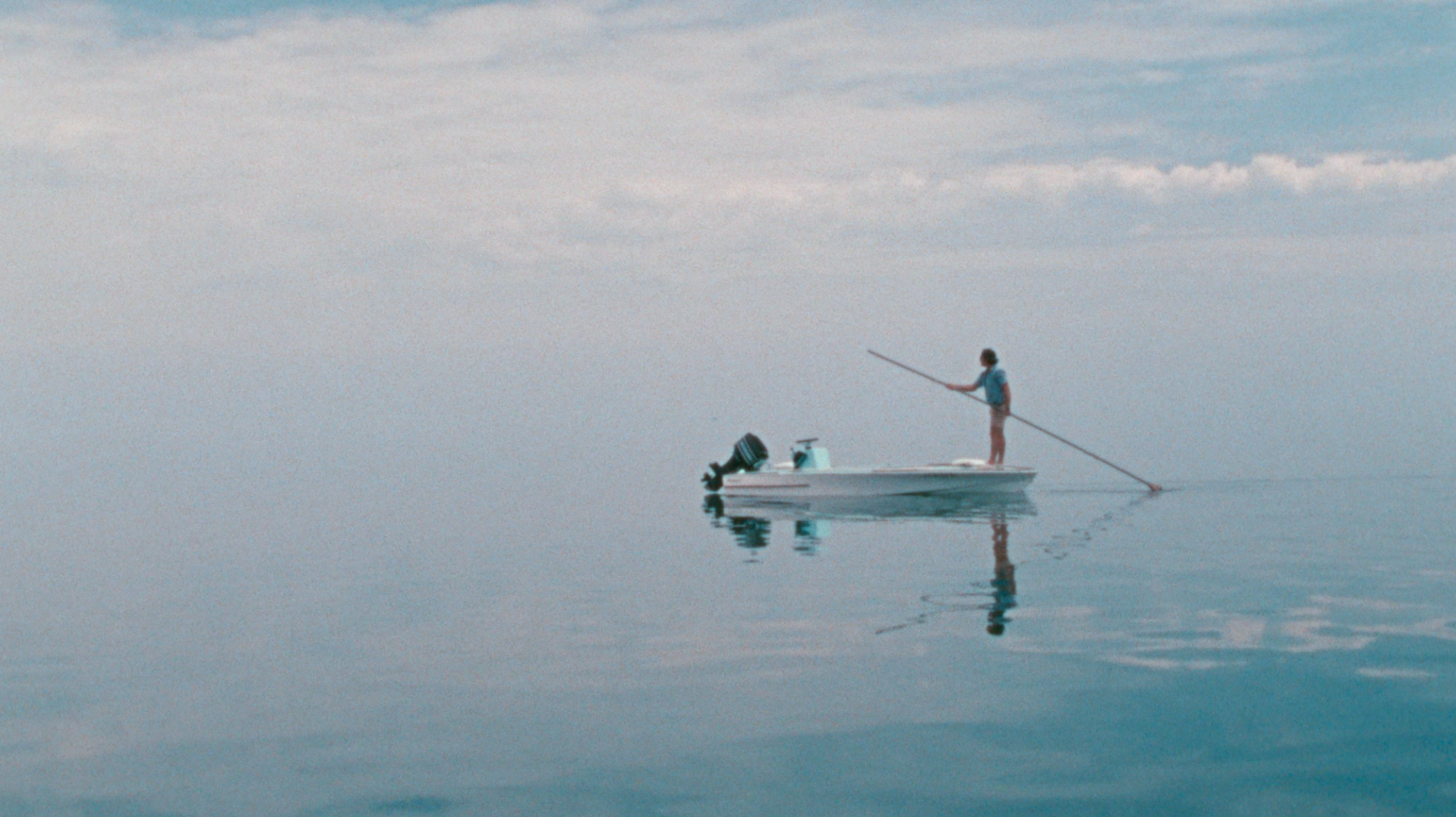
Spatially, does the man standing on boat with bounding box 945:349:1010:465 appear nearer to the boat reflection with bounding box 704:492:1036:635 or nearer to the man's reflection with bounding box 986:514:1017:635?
the boat reflection with bounding box 704:492:1036:635

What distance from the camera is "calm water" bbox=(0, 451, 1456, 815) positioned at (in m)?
10.4

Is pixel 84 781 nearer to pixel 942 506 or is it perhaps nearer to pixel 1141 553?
pixel 1141 553

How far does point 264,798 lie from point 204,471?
71494mm

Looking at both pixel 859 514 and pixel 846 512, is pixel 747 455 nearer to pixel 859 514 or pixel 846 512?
pixel 846 512

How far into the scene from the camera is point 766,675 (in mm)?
14195

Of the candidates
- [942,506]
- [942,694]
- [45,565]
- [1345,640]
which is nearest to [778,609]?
[942,694]

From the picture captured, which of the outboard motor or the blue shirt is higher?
the blue shirt

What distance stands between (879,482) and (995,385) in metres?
3.94

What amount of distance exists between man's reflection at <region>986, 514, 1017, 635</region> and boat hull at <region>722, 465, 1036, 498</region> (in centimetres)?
490

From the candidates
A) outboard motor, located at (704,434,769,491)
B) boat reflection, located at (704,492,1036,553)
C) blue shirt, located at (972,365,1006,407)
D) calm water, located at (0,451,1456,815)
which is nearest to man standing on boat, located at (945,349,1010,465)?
blue shirt, located at (972,365,1006,407)

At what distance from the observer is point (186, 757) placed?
11.6 m

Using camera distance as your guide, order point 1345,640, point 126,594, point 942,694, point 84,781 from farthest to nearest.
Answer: point 126,594 → point 1345,640 → point 942,694 → point 84,781

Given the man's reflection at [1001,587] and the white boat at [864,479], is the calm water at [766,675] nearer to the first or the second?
the man's reflection at [1001,587]

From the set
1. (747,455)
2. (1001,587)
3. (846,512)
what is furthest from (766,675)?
(747,455)
